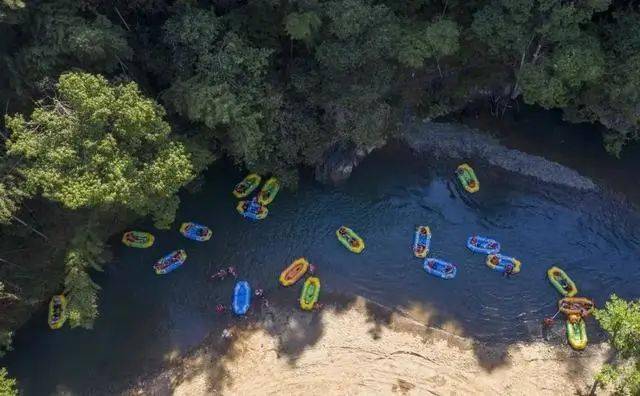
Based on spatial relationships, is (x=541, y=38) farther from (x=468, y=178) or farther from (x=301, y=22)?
(x=301, y=22)

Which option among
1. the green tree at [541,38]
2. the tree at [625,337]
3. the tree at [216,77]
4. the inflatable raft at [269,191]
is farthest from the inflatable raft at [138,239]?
the tree at [625,337]

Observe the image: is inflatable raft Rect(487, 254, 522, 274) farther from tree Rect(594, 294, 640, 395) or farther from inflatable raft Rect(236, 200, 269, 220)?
inflatable raft Rect(236, 200, 269, 220)

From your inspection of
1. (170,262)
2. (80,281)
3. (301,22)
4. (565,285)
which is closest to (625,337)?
(565,285)

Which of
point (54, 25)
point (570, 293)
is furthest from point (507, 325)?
point (54, 25)

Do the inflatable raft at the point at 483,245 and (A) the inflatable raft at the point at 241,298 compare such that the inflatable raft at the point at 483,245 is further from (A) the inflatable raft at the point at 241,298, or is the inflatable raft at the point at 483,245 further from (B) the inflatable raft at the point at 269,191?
(A) the inflatable raft at the point at 241,298

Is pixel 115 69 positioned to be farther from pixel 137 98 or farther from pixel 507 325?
pixel 507 325
